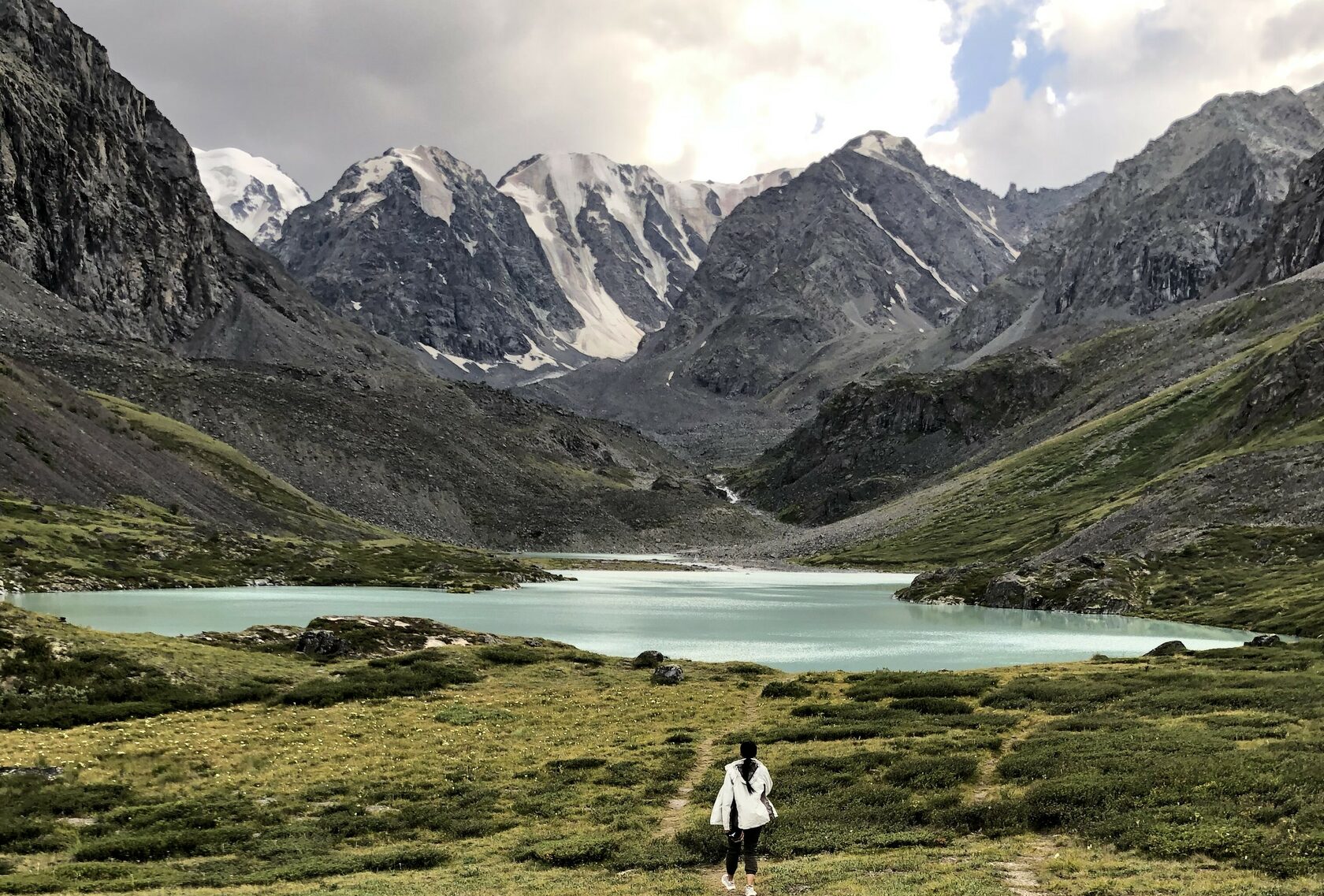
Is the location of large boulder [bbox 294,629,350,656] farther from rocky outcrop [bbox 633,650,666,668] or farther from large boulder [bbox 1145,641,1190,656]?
large boulder [bbox 1145,641,1190,656]

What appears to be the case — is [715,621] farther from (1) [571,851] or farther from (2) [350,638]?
(1) [571,851]

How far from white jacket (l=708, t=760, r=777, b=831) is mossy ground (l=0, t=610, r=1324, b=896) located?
1332 mm

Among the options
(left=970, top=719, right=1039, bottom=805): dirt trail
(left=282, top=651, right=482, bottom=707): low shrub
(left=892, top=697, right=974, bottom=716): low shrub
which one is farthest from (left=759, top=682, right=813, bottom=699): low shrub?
(left=282, top=651, right=482, bottom=707): low shrub

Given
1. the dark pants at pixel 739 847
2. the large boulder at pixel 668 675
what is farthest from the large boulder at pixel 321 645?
→ the dark pants at pixel 739 847

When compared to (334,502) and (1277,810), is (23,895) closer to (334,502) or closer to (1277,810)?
(1277,810)

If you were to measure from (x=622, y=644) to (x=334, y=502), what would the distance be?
130 meters

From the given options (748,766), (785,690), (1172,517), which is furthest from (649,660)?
(1172,517)

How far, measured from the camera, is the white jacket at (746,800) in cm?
2044

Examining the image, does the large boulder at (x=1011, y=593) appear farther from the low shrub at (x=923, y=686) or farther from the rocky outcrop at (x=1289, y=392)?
the low shrub at (x=923, y=686)

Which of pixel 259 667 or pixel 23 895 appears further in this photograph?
pixel 259 667

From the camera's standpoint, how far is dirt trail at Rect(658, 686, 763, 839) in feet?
84.4

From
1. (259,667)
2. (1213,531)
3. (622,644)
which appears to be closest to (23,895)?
(259,667)

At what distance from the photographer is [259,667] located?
49531 mm

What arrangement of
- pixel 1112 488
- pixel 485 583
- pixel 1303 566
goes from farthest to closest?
pixel 1112 488 → pixel 485 583 → pixel 1303 566
